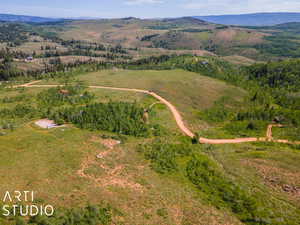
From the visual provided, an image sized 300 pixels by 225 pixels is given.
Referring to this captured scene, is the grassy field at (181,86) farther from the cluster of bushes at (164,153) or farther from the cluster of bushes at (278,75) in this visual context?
the cluster of bushes at (278,75)

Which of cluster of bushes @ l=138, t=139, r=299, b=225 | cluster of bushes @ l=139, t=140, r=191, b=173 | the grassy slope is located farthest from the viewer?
cluster of bushes @ l=139, t=140, r=191, b=173

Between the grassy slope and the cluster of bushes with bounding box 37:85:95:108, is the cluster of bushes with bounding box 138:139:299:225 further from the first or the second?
the cluster of bushes with bounding box 37:85:95:108

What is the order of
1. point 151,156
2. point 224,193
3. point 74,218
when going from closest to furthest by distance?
point 74,218 → point 224,193 → point 151,156

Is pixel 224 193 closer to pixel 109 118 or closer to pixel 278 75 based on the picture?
pixel 109 118

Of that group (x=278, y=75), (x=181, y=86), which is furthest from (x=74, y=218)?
(x=278, y=75)

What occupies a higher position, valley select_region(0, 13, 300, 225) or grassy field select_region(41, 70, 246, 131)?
grassy field select_region(41, 70, 246, 131)

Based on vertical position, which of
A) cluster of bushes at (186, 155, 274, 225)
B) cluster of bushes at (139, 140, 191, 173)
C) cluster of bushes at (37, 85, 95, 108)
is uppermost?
cluster of bushes at (37, 85, 95, 108)

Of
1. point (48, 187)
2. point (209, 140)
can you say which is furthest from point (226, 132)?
point (48, 187)

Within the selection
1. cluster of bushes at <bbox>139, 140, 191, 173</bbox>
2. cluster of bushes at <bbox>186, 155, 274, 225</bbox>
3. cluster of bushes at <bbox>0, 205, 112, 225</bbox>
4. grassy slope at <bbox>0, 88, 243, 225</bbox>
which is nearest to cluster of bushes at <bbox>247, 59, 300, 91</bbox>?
cluster of bushes at <bbox>139, 140, 191, 173</bbox>
